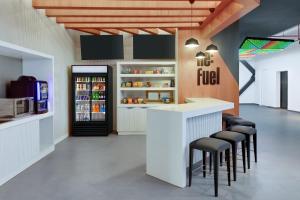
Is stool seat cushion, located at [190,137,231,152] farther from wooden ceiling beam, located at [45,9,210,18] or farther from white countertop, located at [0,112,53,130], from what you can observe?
wooden ceiling beam, located at [45,9,210,18]

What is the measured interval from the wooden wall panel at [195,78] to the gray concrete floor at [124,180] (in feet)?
7.71

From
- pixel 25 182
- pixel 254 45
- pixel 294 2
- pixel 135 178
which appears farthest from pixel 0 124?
pixel 254 45

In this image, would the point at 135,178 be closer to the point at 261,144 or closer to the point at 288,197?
the point at 288,197

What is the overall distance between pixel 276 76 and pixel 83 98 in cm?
1144

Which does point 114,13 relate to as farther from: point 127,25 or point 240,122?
point 240,122

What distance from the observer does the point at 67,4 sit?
509cm

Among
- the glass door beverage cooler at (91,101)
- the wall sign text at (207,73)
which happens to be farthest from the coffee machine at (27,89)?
the wall sign text at (207,73)

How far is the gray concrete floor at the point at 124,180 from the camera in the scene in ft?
10.8

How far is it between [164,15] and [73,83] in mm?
3147

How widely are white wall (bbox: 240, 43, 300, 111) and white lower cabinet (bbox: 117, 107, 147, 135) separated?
861 centimetres

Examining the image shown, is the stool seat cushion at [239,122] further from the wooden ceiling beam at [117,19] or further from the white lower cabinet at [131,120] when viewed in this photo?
the white lower cabinet at [131,120]

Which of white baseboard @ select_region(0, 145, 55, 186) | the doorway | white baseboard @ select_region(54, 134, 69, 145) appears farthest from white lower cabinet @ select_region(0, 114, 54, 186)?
the doorway

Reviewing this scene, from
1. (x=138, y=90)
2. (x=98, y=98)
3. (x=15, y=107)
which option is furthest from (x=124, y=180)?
(x=138, y=90)

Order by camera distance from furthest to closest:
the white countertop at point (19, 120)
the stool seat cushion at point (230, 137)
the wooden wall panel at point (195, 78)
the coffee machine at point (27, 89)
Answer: the wooden wall panel at point (195, 78) → the coffee machine at point (27, 89) → the stool seat cushion at point (230, 137) → the white countertop at point (19, 120)
